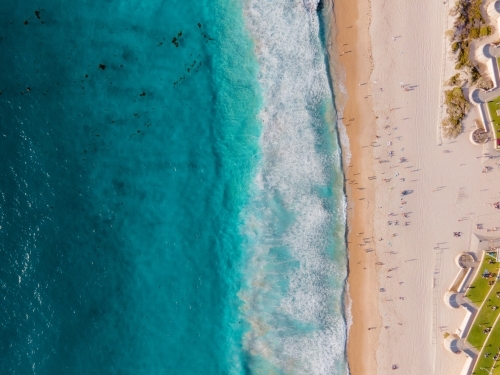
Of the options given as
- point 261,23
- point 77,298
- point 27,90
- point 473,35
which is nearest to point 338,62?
point 261,23

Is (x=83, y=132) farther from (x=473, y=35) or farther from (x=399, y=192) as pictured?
(x=473, y=35)

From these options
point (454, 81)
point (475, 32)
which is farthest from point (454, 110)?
point (475, 32)

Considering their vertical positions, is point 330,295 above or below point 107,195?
below

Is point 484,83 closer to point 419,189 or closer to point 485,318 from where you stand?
point 419,189

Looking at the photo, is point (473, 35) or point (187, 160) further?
point (187, 160)

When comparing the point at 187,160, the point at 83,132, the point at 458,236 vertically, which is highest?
the point at 83,132

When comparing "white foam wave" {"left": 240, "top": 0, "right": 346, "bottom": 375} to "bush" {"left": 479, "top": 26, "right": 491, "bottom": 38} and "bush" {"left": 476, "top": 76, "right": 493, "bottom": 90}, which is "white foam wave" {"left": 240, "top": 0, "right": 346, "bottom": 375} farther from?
"bush" {"left": 479, "top": 26, "right": 491, "bottom": 38}
